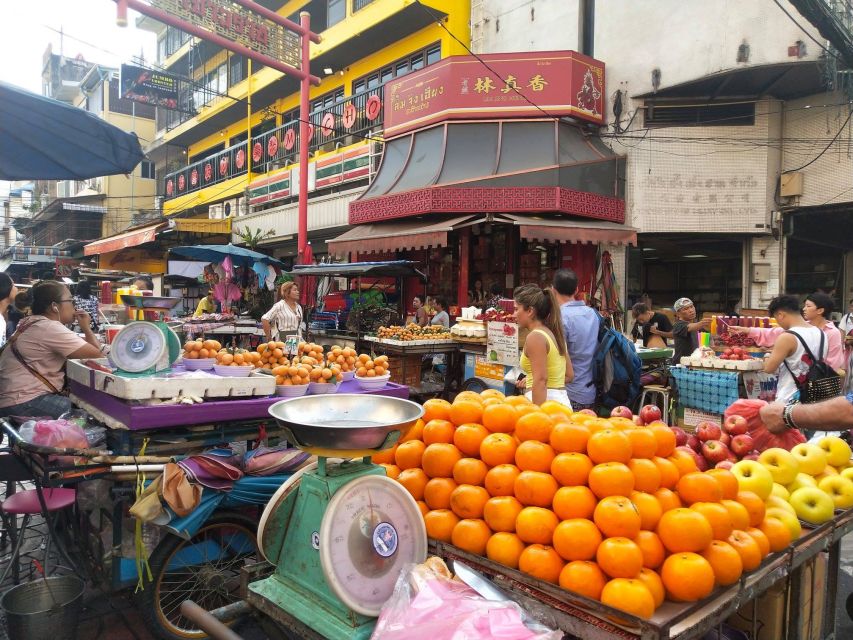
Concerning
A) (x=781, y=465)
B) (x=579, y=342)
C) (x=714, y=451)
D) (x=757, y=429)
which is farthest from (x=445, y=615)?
(x=579, y=342)

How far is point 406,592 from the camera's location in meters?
1.79

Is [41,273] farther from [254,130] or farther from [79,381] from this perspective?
[79,381]

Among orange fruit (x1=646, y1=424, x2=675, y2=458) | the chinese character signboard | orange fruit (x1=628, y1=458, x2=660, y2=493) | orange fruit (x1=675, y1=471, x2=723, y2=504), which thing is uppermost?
the chinese character signboard

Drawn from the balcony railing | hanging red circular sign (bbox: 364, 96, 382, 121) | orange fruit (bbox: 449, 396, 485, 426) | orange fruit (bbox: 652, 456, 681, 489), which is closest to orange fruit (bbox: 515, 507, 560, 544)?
orange fruit (bbox: 652, 456, 681, 489)

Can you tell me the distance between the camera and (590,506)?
1.97 meters

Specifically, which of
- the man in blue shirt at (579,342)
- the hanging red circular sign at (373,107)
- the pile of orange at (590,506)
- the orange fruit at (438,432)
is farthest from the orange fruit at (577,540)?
the hanging red circular sign at (373,107)

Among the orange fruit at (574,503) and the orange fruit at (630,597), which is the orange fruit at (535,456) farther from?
the orange fruit at (630,597)

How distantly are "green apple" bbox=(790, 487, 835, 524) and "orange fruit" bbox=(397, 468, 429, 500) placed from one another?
171 centimetres

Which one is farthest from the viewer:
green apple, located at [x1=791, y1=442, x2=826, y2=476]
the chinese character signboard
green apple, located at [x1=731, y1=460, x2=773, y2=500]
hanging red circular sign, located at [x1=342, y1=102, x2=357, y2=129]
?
the chinese character signboard

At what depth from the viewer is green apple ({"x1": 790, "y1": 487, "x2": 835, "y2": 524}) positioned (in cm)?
251

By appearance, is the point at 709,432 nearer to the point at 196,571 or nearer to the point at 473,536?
the point at 473,536

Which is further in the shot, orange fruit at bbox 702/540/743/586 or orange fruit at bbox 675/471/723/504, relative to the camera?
orange fruit at bbox 675/471/723/504

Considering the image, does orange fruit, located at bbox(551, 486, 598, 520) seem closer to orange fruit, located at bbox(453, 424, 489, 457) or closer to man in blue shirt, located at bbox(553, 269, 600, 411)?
orange fruit, located at bbox(453, 424, 489, 457)

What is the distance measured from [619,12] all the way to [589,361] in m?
11.2
